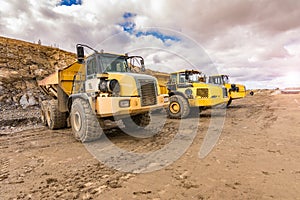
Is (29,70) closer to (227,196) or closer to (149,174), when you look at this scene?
(149,174)

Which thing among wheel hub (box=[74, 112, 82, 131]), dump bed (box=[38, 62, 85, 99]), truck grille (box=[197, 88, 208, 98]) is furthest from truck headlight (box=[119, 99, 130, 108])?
truck grille (box=[197, 88, 208, 98])

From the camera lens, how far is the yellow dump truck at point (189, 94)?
8.23m

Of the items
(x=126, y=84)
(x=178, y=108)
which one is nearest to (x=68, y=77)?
(x=126, y=84)

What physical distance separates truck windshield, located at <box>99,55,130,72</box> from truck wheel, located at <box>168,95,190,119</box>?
349cm

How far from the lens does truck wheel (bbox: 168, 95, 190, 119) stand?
8.34 metres

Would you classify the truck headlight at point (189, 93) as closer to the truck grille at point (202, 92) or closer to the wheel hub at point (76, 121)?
the truck grille at point (202, 92)

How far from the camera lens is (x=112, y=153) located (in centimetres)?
393

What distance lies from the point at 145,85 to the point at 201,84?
4330 mm

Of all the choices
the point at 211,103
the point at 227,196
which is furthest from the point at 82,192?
the point at 211,103

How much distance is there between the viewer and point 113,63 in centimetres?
543

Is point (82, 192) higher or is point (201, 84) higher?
point (201, 84)

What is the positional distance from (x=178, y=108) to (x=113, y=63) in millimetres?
4172

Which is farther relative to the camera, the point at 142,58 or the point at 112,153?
the point at 142,58

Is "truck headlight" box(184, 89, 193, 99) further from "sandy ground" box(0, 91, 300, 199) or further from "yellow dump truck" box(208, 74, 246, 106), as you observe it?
"yellow dump truck" box(208, 74, 246, 106)
